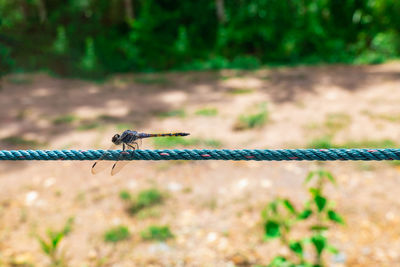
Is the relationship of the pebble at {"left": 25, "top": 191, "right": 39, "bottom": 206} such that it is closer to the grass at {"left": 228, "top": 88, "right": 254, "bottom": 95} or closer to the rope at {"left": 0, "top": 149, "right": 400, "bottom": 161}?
the rope at {"left": 0, "top": 149, "right": 400, "bottom": 161}

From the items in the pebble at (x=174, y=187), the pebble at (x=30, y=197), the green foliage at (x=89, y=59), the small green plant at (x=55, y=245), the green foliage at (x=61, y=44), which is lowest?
the small green plant at (x=55, y=245)

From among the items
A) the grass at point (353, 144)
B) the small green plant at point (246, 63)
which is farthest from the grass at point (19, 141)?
the small green plant at point (246, 63)

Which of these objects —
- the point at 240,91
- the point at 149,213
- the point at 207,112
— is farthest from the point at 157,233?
the point at 240,91

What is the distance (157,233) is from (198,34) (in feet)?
29.9

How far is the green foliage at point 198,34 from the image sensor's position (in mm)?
10109

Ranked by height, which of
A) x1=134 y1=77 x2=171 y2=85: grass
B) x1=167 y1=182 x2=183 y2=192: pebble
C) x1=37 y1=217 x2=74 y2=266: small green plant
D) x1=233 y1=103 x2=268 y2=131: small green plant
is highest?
x1=134 y1=77 x2=171 y2=85: grass

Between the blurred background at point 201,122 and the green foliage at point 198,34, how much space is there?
0.14 feet

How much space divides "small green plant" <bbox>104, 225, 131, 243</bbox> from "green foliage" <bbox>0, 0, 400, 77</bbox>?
23.7ft

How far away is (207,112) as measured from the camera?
629 cm

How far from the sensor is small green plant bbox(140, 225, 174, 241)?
10.2ft

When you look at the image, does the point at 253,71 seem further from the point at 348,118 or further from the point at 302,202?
the point at 302,202

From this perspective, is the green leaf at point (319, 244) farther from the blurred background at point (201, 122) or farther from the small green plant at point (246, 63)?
the small green plant at point (246, 63)

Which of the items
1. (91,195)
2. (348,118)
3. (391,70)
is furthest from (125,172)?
(391,70)

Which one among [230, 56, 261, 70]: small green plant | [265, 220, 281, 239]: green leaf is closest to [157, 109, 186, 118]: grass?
[230, 56, 261, 70]: small green plant
